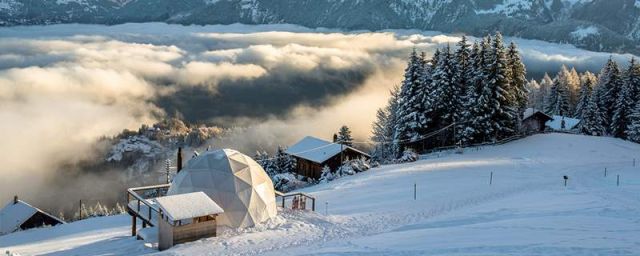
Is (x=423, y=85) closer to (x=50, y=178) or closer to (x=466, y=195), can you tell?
(x=466, y=195)

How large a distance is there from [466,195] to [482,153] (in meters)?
18.1

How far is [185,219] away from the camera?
77.1 feet

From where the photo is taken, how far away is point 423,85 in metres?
55.8

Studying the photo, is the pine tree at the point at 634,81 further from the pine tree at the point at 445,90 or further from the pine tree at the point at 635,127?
the pine tree at the point at 445,90

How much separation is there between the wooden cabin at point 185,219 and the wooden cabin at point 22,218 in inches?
1254

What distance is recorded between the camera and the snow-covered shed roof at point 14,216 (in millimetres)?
50250

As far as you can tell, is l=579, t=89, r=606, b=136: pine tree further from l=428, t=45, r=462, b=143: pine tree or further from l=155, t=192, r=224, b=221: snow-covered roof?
l=155, t=192, r=224, b=221: snow-covered roof

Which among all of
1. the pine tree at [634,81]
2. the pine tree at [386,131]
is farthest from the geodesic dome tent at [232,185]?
the pine tree at [634,81]

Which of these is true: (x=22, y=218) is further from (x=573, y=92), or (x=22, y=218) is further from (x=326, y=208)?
(x=573, y=92)

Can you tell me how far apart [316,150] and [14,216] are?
91.9 ft

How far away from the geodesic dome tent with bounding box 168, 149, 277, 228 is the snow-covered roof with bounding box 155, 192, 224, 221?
2459 mm

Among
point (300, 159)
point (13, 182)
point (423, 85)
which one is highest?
point (423, 85)

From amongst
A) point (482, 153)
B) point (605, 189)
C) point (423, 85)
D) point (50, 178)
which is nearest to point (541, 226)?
point (605, 189)

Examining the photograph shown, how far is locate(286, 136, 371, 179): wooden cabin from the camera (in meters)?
53.7
